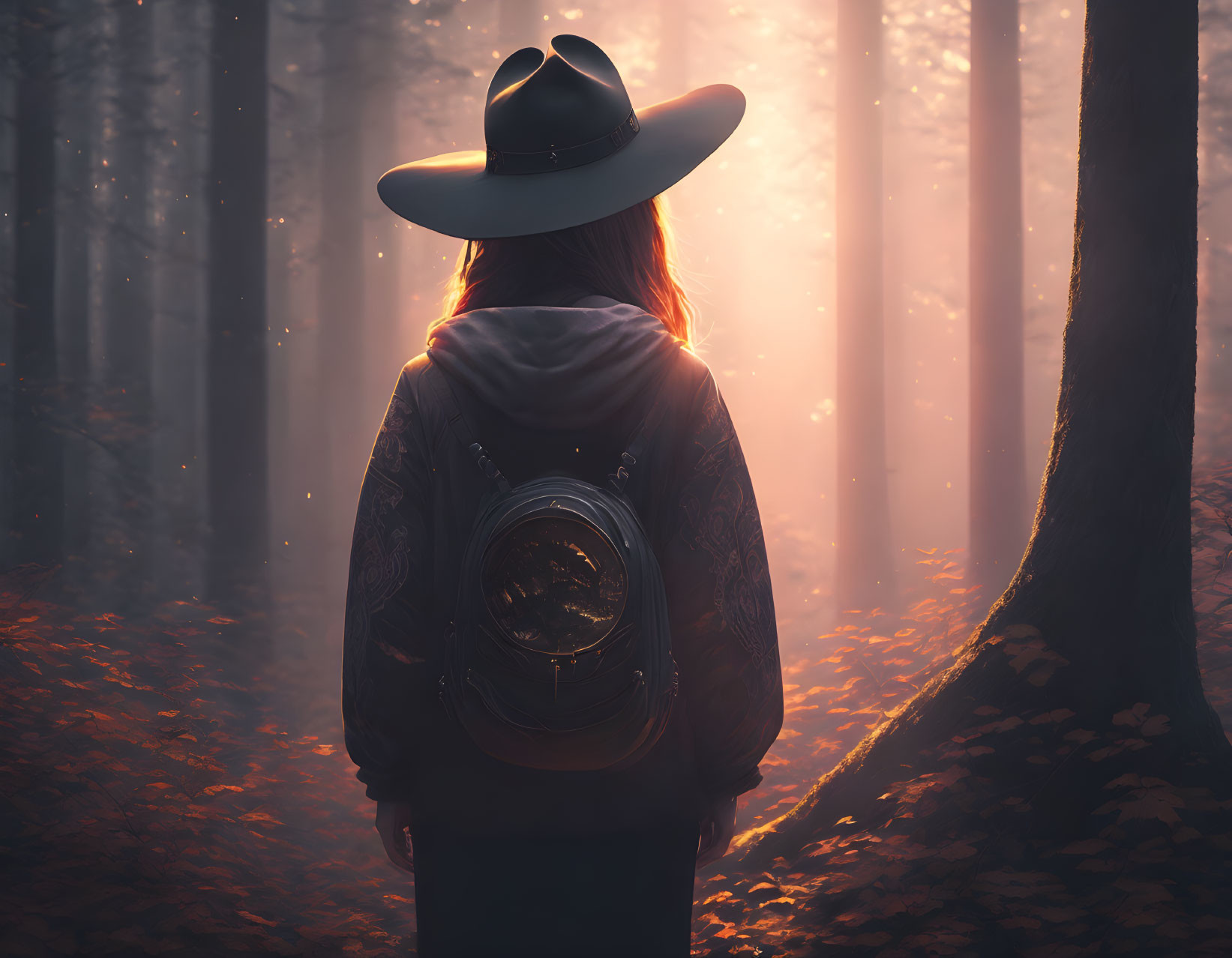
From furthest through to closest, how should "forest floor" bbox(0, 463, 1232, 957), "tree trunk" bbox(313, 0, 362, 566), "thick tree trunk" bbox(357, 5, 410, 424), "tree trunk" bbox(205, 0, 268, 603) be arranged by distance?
"thick tree trunk" bbox(357, 5, 410, 424)
"tree trunk" bbox(313, 0, 362, 566)
"tree trunk" bbox(205, 0, 268, 603)
"forest floor" bbox(0, 463, 1232, 957)

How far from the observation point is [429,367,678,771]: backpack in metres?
1.58

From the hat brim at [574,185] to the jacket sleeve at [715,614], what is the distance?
505 millimetres

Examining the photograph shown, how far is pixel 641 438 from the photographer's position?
176 cm

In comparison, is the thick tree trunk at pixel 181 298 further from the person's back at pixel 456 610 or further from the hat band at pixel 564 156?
the hat band at pixel 564 156

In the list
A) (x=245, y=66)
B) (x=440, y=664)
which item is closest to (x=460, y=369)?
(x=440, y=664)

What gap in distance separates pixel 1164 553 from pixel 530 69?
3511mm

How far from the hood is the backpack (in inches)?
7.5

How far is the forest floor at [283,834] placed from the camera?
3303 mm

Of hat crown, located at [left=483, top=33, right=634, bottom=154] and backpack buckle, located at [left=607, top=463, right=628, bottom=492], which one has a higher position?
hat crown, located at [left=483, top=33, right=634, bottom=154]

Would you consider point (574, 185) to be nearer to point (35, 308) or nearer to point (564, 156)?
point (564, 156)

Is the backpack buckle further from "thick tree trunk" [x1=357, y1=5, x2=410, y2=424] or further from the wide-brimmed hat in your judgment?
"thick tree trunk" [x1=357, y1=5, x2=410, y2=424]

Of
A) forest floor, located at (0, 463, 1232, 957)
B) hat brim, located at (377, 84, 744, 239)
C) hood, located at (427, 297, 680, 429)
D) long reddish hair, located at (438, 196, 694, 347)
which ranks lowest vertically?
forest floor, located at (0, 463, 1232, 957)

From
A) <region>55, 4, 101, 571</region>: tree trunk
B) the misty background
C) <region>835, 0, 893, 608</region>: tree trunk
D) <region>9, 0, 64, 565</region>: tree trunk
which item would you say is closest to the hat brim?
the misty background

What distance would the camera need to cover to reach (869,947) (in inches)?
132
